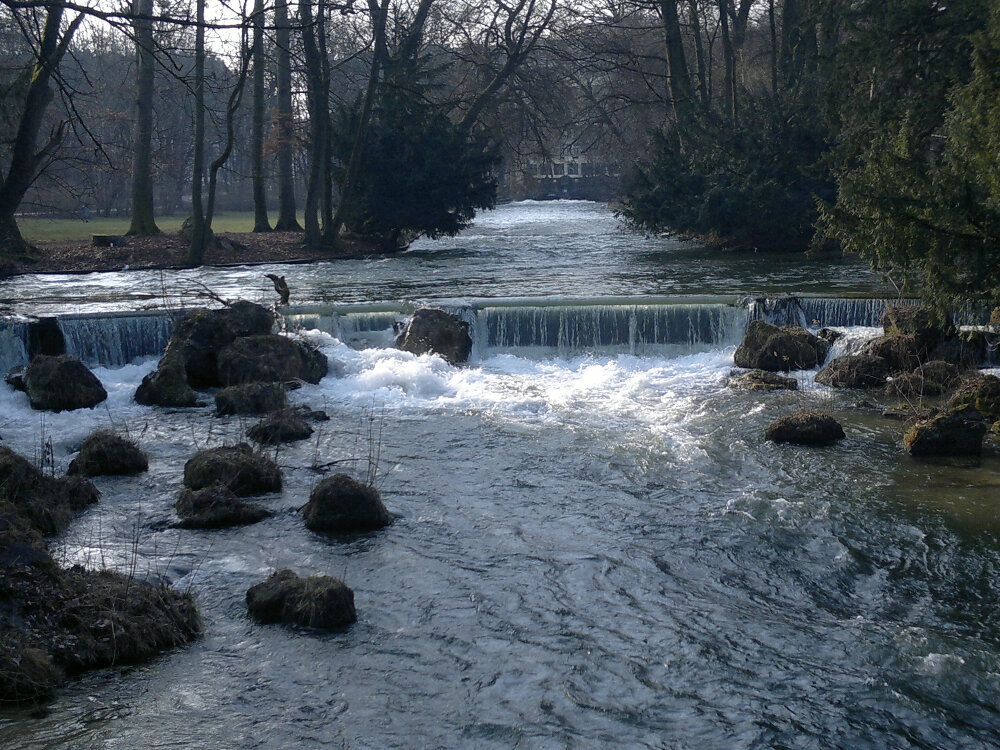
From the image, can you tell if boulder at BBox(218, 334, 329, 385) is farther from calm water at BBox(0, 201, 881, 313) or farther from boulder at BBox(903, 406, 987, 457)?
boulder at BBox(903, 406, 987, 457)

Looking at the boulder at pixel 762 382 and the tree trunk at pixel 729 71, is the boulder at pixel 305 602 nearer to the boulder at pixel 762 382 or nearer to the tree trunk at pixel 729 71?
the boulder at pixel 762 382

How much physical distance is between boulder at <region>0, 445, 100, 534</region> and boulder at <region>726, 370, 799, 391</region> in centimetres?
869

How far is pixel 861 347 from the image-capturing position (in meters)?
16.0

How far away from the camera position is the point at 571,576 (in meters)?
8.01

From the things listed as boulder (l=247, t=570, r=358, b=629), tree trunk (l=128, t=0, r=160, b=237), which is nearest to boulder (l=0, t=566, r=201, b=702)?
boulder (l=247, t=570, r=358, b=629)

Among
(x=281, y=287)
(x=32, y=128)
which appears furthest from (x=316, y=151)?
(x=32, y=128)

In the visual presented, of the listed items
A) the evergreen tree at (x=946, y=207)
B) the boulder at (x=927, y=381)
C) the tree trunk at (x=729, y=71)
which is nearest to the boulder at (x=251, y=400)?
the evergreen tree at (x=946, y=207)

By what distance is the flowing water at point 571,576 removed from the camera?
19.3 ft

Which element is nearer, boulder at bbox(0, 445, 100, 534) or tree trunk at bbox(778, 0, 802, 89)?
boulder at bbox(0, 445, 100, 534)

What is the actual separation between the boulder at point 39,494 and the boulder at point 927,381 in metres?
9.70

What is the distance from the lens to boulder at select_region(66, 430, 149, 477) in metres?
10.5

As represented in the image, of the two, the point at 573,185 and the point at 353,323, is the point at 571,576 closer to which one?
the point at 353,323

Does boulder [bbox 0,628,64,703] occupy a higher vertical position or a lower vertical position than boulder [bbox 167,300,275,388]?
lower

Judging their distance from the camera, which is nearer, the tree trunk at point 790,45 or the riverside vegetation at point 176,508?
the riverside vegetation at point 176,508
